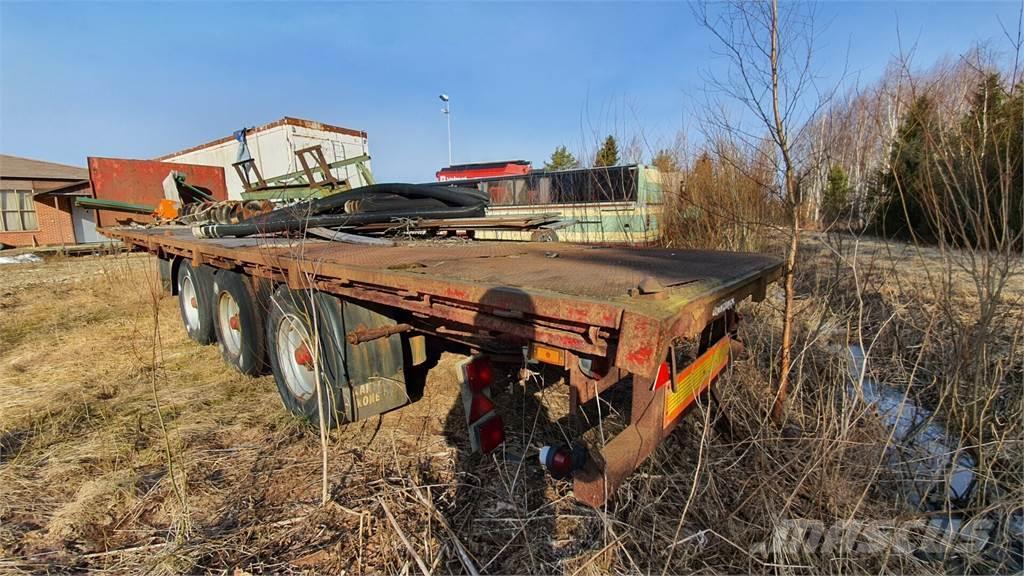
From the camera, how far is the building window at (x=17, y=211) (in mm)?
17156

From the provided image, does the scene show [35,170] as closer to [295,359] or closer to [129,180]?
[129,180]

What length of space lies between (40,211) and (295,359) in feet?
75.4

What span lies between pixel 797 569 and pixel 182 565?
2.30 m

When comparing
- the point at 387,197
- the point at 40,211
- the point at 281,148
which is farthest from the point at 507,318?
the point at 40,211

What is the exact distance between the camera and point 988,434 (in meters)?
2.13

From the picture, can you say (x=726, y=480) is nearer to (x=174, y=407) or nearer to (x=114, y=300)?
(x=174, y=407)

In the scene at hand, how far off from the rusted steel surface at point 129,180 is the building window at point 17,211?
1522cm

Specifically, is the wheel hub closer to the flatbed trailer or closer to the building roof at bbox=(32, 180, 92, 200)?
the flatbed trailer

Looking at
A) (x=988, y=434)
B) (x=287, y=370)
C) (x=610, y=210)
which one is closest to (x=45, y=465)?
(x=287, y=370)

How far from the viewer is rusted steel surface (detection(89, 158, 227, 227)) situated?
23.9 ft

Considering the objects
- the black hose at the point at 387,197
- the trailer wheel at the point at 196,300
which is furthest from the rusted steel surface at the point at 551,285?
the trailer wheel at the point at 196,300

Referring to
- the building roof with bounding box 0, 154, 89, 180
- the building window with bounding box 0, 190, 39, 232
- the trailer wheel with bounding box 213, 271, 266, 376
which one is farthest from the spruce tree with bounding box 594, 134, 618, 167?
the building window with bounding box 0, 190, 39, 232

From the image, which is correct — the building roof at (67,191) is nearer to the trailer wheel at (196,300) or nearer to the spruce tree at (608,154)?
the trailer wheel at (196,300)

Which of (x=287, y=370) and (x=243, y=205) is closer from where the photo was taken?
(x=287, y=370)
